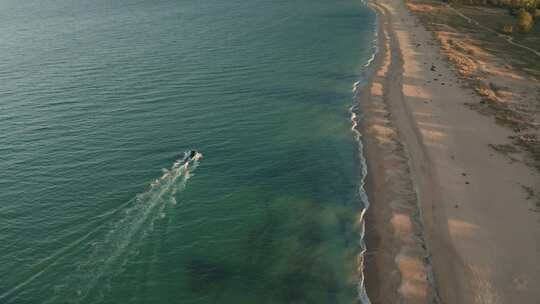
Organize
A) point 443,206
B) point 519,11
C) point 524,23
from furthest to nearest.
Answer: point 519,11
point 524,23
point 443,206

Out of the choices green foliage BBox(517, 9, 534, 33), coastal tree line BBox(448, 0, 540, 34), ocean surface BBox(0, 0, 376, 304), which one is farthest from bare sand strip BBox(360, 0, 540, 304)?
coastal tree line BBox(448, 0, 540, 34)

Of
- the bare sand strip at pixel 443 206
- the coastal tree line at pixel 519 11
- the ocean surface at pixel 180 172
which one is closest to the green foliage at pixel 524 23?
the coastal tree line at pixel 519 11

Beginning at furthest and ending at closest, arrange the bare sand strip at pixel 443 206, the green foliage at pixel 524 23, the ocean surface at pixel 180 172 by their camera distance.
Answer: the green foliage at pixel 524 23, the ocean surface at pixel 180 172, the bare sand strip at pixel 443 206

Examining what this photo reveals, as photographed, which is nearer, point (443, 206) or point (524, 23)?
point (443, 206)

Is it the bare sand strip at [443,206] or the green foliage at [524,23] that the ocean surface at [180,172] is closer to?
the bare sand strip at [443,206]

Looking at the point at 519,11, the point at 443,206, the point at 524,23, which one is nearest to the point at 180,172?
the point at 443,206

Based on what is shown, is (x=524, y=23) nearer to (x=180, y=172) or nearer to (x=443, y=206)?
(x=443, y=206)

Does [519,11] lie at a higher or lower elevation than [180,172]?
higher
